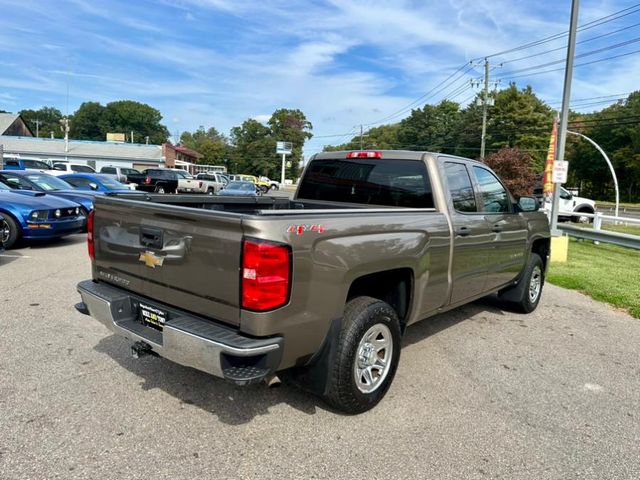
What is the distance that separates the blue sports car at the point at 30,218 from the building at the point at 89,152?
4706 cm

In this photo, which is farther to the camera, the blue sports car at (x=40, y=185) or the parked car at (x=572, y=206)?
the parked car at (x=572, y=206)

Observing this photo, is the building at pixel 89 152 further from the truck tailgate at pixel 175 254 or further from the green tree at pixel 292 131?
the truck tailgate at pixel 175 254

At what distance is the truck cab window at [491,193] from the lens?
16.1 feet

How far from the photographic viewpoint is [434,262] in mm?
3850

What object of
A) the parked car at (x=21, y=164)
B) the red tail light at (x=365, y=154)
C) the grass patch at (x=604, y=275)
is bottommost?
the grass patch at (x=604, y=275)

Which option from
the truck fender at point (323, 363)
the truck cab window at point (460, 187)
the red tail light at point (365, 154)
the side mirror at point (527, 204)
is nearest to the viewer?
the truck fender at point (323, 363)

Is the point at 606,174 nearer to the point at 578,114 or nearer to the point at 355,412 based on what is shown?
the point at 578,114

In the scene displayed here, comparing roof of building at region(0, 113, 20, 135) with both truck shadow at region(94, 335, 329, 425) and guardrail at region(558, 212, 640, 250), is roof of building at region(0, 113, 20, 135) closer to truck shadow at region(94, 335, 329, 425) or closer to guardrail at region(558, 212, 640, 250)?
guardrail at region(558, 212, 640, 250)

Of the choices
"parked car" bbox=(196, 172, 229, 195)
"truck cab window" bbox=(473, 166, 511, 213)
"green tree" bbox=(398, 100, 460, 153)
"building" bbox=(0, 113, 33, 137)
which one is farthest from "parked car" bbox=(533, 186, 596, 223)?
"building" bbox=(0, 113, 33, 137)

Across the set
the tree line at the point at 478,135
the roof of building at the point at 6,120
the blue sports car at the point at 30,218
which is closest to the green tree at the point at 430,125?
the tree line at the point at 478,135

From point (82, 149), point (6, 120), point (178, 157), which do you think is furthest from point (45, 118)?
point (82, 149)

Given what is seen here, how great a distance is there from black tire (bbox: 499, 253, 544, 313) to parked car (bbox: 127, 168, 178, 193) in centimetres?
2528

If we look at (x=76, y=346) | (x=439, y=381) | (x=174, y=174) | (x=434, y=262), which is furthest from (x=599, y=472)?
(x=174, y=174)

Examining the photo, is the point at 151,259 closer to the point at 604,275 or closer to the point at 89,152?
the point at 604,275
